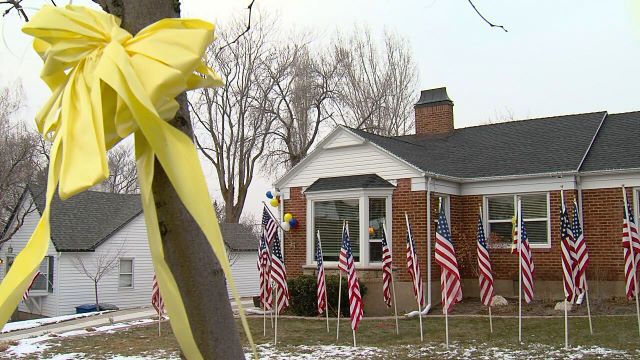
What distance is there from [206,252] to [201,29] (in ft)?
1.48

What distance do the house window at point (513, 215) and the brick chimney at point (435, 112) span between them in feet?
16.4

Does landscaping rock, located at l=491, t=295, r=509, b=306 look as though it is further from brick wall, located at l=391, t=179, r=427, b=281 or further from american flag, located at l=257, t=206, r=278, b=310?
american flag, located at l=257, t=206, r=278, b=310

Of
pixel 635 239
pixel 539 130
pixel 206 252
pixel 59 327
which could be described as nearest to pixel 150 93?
pixel 206 252

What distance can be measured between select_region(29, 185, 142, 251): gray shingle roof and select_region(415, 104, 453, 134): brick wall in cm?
1369

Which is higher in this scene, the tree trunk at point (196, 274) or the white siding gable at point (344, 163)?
the white siding gable at point (344, 163)

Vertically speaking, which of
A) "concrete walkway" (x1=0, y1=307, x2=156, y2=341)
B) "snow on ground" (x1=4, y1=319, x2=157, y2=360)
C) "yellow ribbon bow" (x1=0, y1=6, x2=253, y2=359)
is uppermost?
"yellow ribbon bow" (x1=0, y1=6, x2=253, y2=359)

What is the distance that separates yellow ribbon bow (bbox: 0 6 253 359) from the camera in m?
1.05

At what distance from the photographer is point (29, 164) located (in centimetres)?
2584

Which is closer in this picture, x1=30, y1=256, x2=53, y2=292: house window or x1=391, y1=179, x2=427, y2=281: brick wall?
x1=391, y1=179, x2=427, y2=281: brick wall

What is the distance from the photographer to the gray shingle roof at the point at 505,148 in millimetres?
15977

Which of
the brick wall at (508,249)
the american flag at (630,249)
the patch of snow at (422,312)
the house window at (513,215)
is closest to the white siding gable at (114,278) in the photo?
the brick wall at (508,249)

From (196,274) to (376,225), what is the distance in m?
14.8

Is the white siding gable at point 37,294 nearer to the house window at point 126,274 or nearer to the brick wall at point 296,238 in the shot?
the house window at point 126,274

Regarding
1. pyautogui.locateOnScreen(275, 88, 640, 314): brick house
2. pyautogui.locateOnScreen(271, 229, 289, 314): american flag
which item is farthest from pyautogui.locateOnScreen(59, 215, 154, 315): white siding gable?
pyautogui.locateOnScreen(271, 229, 289, 314): american flag
